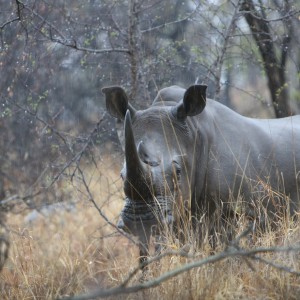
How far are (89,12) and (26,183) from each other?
6.28 ft

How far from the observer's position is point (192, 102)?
546 centimetres

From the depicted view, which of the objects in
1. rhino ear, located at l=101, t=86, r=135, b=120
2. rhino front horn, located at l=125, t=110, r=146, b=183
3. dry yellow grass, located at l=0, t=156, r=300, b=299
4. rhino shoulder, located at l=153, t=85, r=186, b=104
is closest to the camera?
dry yellow grass, located at l=0, t=156, r=300, b=299

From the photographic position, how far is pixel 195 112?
217 inches

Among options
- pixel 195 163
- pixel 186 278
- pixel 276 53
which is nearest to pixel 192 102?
pixel 195 163

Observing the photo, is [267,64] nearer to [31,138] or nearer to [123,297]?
[31,138]

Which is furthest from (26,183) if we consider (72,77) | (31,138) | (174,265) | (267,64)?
(174,265)

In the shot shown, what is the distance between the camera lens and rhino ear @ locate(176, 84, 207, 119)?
17.7 feet

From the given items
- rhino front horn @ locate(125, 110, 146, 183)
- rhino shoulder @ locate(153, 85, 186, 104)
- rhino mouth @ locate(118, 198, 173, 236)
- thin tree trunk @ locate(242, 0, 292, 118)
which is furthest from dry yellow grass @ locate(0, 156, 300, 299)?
thin tree trunk @ locate(242, 0, 292, 118)

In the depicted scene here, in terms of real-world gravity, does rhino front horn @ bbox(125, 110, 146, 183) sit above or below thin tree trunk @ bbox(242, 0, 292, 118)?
below

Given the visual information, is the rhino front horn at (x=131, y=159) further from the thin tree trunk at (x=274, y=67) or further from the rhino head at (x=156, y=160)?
the thin tree trunk at (x=274, y=67)

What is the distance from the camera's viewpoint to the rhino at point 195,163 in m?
5.00

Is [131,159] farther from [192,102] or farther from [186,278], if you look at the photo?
[186,278]

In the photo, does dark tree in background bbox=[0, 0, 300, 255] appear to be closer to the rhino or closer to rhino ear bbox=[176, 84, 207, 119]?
the rhino

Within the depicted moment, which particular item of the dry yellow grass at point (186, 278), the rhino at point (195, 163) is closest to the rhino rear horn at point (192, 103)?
the rhino at point (195, 163)
